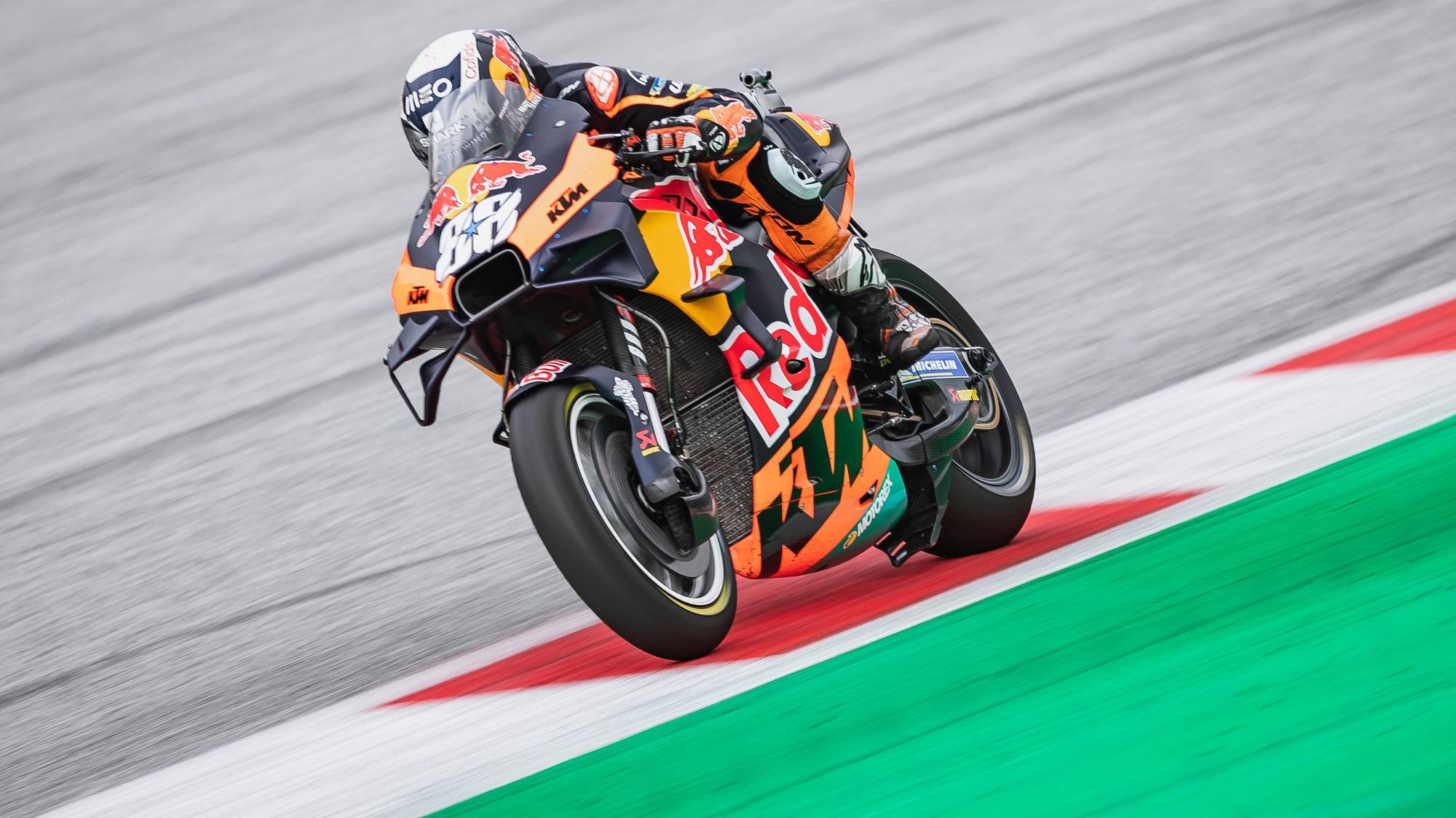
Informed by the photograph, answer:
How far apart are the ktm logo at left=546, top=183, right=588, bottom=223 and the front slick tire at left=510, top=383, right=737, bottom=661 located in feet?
1.21

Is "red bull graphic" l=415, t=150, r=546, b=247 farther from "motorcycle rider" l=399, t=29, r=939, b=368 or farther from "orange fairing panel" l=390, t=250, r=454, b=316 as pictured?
"motorcycle rider" l=399, t=29, r=939, b=368

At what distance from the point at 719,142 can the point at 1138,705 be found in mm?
1730

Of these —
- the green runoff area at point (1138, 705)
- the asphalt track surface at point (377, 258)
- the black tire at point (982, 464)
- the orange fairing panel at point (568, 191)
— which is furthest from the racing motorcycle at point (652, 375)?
the asphalt track surface at point (377, 258)

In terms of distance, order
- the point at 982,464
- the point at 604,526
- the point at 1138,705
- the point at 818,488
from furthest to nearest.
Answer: the point at 982,464, the point at 818,488, the point at 604,526, the point at 1138,705

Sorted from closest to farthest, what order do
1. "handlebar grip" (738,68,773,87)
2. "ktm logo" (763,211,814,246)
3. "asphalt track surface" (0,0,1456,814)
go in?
"ktm logo" (763,211,814,246), "handlebar grip" (738,68,773,87), "asphalt track surface" (0,0,1456,814)

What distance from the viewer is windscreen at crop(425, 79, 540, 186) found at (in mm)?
3785

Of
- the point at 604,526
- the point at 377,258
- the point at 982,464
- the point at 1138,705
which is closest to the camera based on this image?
the point at 1138,705

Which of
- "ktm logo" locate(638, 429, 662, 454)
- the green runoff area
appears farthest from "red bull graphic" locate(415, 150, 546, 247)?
the green runoff area

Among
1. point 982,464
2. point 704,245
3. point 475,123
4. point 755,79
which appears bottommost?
point 982,464

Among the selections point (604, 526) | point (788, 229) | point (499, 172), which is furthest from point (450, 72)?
point (604, 526)

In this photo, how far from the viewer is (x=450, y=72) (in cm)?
385

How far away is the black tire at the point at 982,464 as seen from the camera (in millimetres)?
4586

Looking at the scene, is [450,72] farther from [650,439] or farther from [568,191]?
[650,439]

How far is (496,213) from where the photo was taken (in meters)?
3.55
